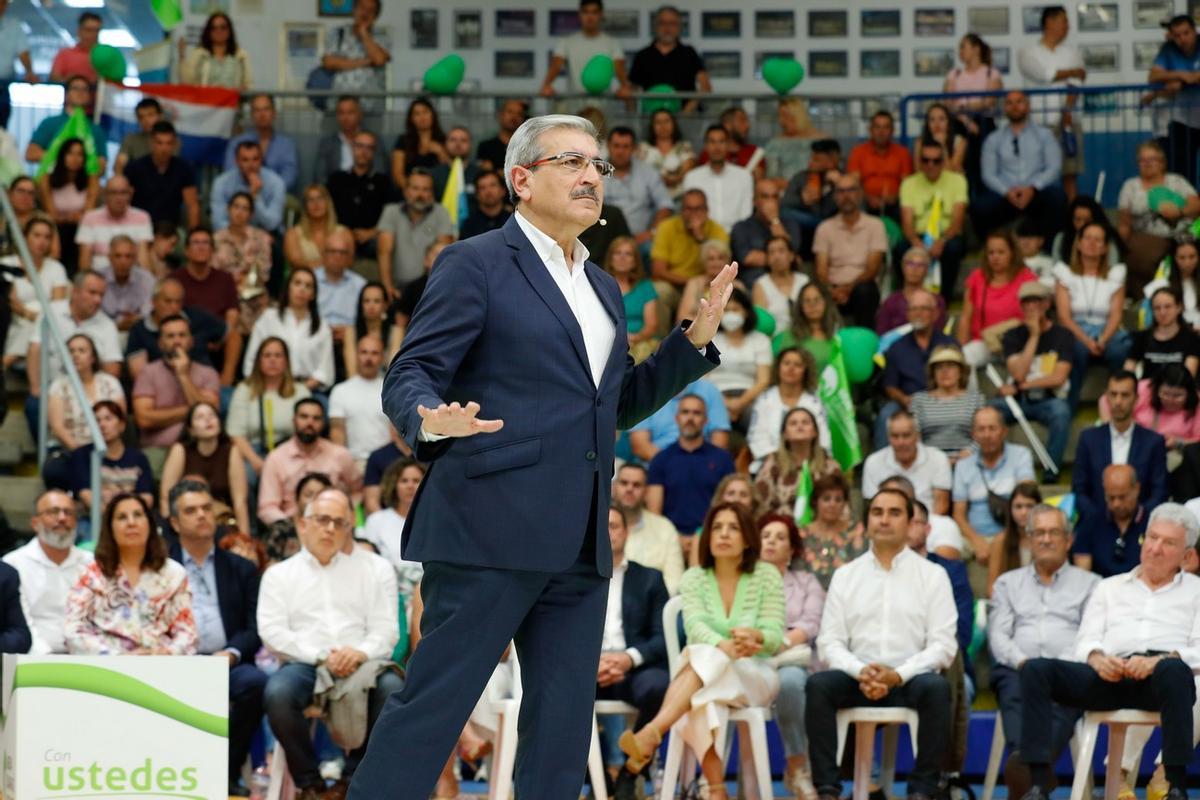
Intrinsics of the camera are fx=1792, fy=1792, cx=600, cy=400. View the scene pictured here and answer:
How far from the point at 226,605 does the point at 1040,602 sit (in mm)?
3423

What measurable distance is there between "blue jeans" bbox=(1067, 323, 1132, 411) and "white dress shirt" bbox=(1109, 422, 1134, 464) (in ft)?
3.37

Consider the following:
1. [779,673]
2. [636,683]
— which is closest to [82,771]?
[636,683]

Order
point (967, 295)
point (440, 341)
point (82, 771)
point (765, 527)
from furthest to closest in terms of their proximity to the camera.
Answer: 1. point (967, 295)
2. point (765, 527)
3. point (82, 771)
4. point (440, 341)

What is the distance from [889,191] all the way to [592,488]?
8870 millimetres

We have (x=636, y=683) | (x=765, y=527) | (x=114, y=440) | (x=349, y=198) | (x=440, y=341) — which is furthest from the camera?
(x=349, y=198)

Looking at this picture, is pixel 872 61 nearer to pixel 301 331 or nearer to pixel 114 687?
pixel 301 331

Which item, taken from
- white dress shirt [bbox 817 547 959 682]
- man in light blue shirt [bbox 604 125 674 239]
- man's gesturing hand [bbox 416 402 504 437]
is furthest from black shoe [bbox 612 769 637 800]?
man in light blue shirt [bbox 604 125 674 239]

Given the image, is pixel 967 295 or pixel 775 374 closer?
pixel 775 374

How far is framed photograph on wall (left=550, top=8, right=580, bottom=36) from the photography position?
46.7 ft

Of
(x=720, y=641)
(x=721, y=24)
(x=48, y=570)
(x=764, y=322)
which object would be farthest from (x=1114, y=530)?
(x=721, y=24)

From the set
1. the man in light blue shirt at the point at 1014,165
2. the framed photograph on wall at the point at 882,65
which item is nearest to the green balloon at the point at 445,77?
the framed photograph on wall at the point at 882,65

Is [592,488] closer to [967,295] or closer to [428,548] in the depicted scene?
[428,548]

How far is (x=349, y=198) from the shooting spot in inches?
468

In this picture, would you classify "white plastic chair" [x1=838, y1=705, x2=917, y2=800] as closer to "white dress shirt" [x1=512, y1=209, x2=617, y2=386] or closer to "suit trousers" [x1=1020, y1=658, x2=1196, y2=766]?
"suit trousers" [x1=1020, y1=658, x2=1196, y2=766]
